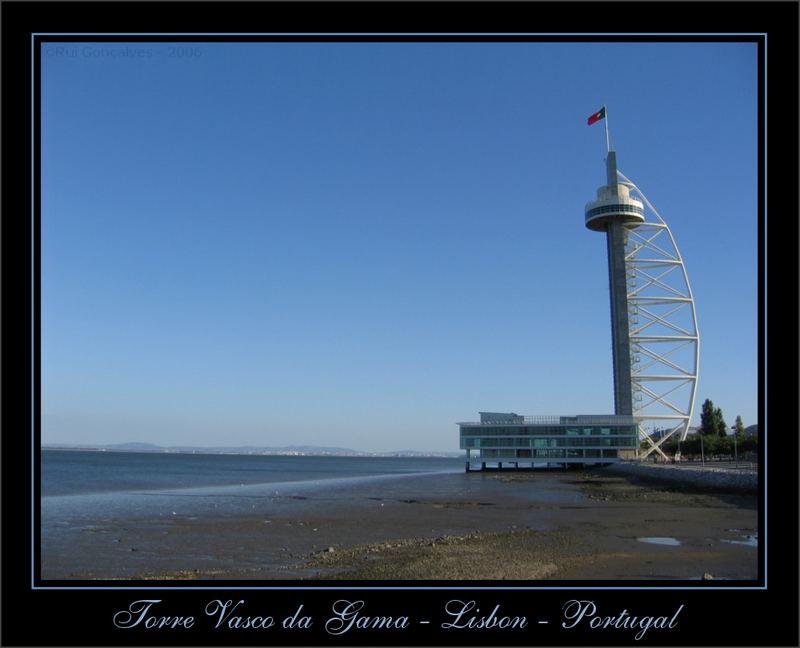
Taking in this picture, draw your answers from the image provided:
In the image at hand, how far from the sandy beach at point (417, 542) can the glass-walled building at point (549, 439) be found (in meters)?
55.2

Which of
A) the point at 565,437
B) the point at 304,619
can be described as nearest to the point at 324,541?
the point at 304,619

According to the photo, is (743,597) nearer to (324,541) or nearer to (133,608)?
(133,608)

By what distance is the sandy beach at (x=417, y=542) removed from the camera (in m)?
15.8

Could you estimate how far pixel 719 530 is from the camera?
74.8 ft

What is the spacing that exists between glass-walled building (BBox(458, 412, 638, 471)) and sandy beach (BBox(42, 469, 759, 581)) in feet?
181

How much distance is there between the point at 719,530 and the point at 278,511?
60.8ft

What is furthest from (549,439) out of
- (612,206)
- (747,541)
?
(747,541)

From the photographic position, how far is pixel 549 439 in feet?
314

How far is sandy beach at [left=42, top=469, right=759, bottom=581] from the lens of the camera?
1581cm

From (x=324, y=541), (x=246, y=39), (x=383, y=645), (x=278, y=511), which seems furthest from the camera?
(x=278, y=511)

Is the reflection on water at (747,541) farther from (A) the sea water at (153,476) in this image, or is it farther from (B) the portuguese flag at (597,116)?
(B) the portuguese flag at (597,116)

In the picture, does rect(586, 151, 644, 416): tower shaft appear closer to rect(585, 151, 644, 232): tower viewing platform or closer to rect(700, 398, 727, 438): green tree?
rect(585, 151, 644, 232): tower viewing platform

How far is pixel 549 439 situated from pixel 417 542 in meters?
77.1

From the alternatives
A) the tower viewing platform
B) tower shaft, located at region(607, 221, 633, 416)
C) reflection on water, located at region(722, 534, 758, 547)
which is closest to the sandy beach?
reflection on water, located at region(722, 534, 758, 547)
